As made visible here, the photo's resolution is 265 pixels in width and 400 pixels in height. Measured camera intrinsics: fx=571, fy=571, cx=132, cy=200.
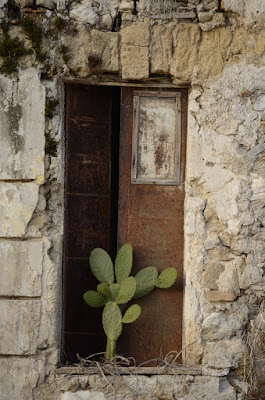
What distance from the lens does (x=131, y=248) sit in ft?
14.5

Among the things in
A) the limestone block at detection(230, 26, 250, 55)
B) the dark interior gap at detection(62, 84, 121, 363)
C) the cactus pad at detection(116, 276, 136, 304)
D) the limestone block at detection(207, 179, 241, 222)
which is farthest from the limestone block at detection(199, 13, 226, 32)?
the cactus pad at detection(116, 276, 136, 304)

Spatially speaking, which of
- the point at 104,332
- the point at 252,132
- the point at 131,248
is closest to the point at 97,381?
the point at 104,332

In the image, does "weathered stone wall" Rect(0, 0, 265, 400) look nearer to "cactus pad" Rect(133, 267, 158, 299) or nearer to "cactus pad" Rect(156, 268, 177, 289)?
"cactus pad" Rect(156, 268, 177, 289)

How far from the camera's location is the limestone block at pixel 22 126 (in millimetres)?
4199

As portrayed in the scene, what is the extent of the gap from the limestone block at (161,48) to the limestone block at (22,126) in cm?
87

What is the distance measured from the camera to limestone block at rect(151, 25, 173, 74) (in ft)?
14.1

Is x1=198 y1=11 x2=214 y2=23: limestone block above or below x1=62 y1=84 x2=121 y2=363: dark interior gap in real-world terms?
above

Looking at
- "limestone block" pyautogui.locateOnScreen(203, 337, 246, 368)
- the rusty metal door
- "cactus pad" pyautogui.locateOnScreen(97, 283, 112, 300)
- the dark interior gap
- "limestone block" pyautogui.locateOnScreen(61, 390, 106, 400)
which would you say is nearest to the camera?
"limestone block" pyautogui.locateOnScreen(61, 390, 106, 400)

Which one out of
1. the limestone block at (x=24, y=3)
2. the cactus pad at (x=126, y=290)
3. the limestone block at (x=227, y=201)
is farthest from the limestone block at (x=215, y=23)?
the cactus pad at (x=126, y=290)

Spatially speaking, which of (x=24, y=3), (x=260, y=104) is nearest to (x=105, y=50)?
(x=24, y=3)

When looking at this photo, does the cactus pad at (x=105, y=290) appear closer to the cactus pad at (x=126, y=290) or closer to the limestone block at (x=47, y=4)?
the cactus pad at (x=126, y=290)

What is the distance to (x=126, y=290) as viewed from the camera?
430 centimetres

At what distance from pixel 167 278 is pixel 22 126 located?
1.58 m

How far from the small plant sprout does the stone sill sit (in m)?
0.13
